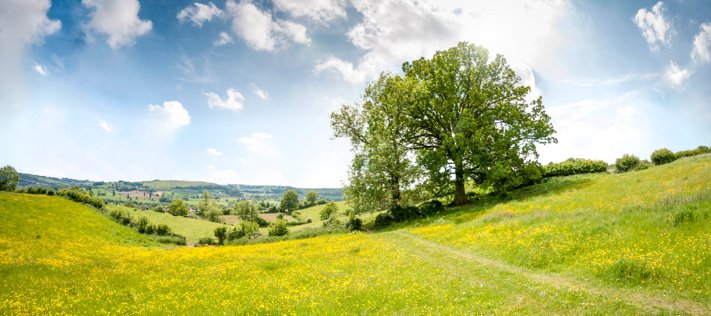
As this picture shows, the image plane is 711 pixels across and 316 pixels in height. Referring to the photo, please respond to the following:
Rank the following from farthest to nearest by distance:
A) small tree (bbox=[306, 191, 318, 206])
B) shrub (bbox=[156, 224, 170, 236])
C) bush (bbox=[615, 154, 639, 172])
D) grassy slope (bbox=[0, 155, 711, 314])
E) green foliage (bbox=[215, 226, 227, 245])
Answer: small tree (bbox=[306, 191, 318, 206]), green foliage (bbox=[215, 226, 227, 245]), shrub (bbox=[156, 224, 170, 236]), bush (bbox=[615, 154, 639, 172]), grassy slope (bbox=[0, 155, 711, 314])

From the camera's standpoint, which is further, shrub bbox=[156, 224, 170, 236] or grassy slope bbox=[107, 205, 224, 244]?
grassy slope bbox=[107, 205, 224, 244]

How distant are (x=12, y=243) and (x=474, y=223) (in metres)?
39.9

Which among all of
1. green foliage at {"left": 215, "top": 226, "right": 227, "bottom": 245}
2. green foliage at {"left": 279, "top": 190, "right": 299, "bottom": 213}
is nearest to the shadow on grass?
green foliage at {"left": 215, "top": 226, "right": 227, "bottom": 245}

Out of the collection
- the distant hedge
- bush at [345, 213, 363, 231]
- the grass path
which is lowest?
bush at [345, 213, 363, 231]

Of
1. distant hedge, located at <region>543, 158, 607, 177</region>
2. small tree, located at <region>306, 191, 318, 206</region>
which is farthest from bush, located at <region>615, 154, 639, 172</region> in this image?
small tree, located at <region>306, 191, 318, 206</region>

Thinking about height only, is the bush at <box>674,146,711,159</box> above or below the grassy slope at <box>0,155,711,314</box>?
above

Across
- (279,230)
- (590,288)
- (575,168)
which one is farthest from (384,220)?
(590,288)

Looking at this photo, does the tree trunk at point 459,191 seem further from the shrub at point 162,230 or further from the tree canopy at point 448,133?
the shrub at point 162,230

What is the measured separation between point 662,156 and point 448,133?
1158 inches

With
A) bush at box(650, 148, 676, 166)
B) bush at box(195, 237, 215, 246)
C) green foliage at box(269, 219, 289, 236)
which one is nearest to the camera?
bush at box(650, 148, 676, 166)

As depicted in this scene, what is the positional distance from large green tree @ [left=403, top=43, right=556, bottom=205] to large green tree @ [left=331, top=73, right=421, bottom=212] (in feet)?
5.84

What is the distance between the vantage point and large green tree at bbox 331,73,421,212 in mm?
42500

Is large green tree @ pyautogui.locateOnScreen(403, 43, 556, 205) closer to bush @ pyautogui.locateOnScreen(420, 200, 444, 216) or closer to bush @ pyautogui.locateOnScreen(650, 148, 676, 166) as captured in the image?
bush @ pyautogui.locateOnScreen(420, 200, 444, 216)

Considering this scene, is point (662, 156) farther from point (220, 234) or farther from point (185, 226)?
point (185, 226)
